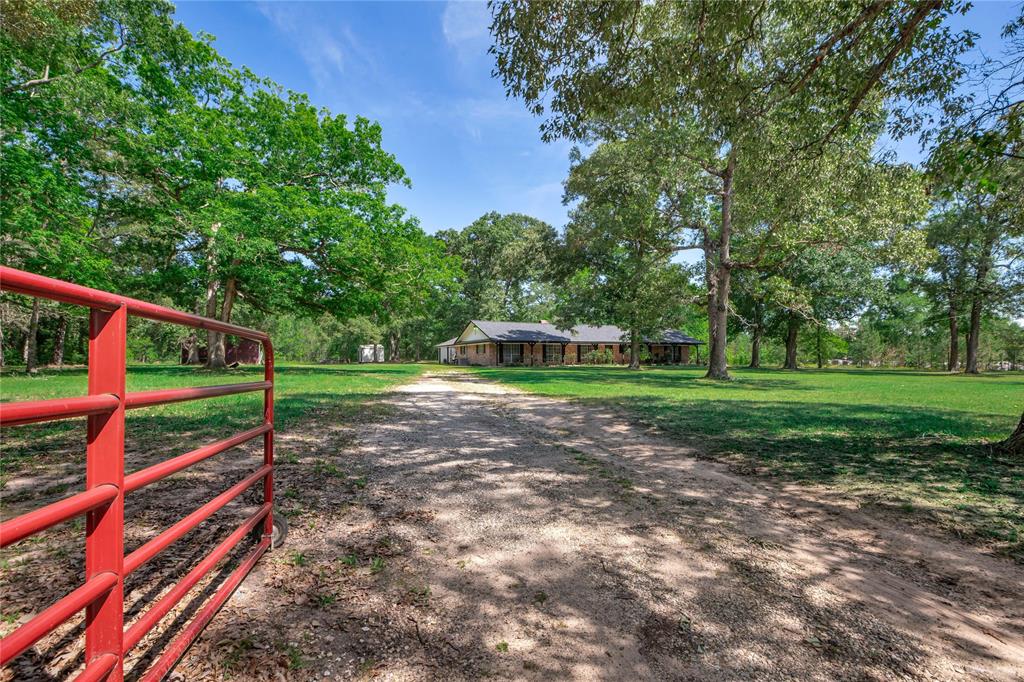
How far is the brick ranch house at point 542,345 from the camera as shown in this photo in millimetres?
42688

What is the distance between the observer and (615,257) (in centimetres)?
3034

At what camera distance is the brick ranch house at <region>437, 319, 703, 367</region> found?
4269 cm

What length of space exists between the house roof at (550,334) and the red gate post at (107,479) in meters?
39.5

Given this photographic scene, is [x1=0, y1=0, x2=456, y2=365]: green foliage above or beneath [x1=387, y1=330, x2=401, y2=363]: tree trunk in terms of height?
above

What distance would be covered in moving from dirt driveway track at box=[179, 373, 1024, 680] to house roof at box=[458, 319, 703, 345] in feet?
121

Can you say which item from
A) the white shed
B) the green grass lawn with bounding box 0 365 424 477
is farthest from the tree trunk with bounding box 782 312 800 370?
the white shed

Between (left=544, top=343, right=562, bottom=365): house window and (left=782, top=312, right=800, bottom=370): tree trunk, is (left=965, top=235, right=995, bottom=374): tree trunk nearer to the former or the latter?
(left=782, top=312, right=800, bottom=370): tree trunk

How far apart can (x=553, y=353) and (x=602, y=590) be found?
43629 mm

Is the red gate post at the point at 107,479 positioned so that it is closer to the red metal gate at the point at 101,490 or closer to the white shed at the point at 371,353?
the red metal gate at the point at 101,490

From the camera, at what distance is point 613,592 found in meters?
2.49

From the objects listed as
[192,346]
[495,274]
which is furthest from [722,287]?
[192,346]

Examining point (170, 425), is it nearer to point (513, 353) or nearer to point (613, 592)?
point (613, 592)

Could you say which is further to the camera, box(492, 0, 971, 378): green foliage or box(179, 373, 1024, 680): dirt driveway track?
box(492, 0, 971, 378): green foliage

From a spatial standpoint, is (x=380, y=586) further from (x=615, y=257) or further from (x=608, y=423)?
(x=615, y=257)
